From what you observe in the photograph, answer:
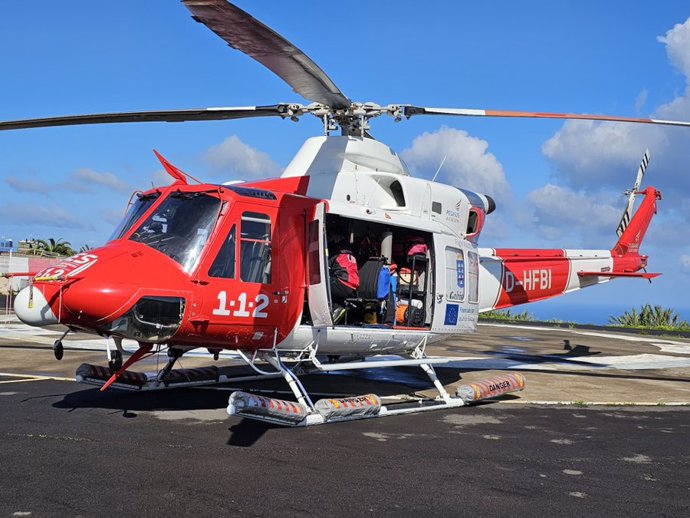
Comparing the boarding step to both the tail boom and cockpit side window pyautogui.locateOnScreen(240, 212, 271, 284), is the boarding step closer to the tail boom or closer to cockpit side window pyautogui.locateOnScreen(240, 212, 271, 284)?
cockpit side window pyautogui.locateOnScreen(240, 212, 271, 284)

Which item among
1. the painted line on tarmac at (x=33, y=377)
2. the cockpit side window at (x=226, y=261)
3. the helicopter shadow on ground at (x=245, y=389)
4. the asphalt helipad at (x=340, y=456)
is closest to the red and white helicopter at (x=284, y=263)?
the cockpit side window at (x=226, y=261)

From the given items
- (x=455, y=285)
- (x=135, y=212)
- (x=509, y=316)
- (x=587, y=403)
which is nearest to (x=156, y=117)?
(x=135, y=212)

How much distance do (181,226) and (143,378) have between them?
3324 mm

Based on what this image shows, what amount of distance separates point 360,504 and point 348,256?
4813mm

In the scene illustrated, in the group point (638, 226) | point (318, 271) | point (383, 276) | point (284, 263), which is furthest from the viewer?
point (638, 226)

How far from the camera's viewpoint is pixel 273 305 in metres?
8.64

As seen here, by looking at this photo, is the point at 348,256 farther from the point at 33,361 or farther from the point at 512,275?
the point at 33,361

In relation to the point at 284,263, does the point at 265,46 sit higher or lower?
higher

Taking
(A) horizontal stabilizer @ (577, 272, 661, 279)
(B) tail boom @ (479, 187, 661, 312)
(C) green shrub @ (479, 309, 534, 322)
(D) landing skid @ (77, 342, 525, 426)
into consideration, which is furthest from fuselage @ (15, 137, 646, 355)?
(C) green shrub @ (479, 309, 534, 322)

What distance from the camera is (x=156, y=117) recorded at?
348 inches

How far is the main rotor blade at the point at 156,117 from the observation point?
8.50 metres

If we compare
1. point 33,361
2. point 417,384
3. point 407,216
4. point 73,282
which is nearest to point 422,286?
point 407,216

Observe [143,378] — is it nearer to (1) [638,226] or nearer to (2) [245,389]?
(2) [245,389]

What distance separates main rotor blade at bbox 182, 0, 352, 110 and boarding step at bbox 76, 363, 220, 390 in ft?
16.1
